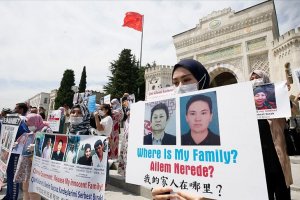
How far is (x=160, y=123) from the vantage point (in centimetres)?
151

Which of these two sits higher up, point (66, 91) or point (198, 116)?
point (66, 91)

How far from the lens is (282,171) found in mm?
2156

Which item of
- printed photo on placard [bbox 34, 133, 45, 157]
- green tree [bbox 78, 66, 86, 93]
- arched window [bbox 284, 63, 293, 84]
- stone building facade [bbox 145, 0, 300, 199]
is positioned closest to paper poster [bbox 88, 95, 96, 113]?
printed photo on placard [bbox 34, 133, 45, 157]

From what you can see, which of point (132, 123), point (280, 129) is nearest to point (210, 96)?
point (132, 123)

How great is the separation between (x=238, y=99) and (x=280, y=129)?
1493 mm

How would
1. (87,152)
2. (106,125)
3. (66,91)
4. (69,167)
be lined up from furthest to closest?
(66,91), (106,125), (69,167), (87,152)

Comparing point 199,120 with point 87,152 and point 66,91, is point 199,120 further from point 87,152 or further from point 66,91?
point 66,91

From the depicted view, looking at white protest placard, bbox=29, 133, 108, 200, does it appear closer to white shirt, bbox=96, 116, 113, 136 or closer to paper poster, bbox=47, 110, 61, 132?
white shirt, bbox=96, 116, 113, 136

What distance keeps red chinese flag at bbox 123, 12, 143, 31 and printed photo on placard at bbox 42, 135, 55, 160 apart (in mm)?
18328

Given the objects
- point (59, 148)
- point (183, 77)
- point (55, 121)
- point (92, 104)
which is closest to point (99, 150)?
point (59, 148)

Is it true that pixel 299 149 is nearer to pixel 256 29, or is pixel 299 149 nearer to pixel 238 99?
pixel 238 99

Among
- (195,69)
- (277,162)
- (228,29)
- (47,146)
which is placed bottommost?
(277,162)

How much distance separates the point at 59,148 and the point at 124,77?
34.7 m

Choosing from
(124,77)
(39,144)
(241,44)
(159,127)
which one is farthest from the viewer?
(124,77)
